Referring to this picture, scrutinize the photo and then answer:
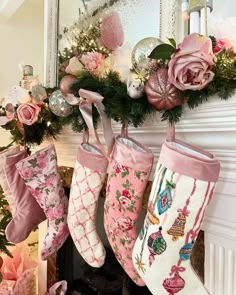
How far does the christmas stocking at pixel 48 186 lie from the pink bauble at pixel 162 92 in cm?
65

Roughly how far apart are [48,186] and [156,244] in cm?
65

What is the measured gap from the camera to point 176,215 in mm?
852

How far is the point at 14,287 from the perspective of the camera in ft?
6.46

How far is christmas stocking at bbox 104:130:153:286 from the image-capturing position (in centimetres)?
102

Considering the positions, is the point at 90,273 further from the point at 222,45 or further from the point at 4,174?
the point at 222,45

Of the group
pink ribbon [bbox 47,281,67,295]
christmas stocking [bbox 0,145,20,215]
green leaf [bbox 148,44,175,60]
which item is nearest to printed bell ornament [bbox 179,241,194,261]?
green leaf [bbox 148,44,175,60]

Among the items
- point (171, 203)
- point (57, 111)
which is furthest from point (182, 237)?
point (57, 111)

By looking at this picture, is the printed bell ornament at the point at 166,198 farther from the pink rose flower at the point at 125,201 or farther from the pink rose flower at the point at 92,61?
the pink rose flower at the point at 92,61

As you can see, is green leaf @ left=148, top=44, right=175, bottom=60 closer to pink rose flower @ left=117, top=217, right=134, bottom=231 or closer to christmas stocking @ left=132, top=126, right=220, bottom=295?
christmas stocking @ left=132, top=126, right=220, bottom=295

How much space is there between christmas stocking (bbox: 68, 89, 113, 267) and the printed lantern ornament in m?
0.34

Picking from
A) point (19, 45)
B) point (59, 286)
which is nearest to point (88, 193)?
point (59, 286)

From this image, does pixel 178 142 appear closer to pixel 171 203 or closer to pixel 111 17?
pixel 171 203

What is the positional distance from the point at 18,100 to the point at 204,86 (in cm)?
96

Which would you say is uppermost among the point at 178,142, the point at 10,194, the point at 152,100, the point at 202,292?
the point at 152,100
